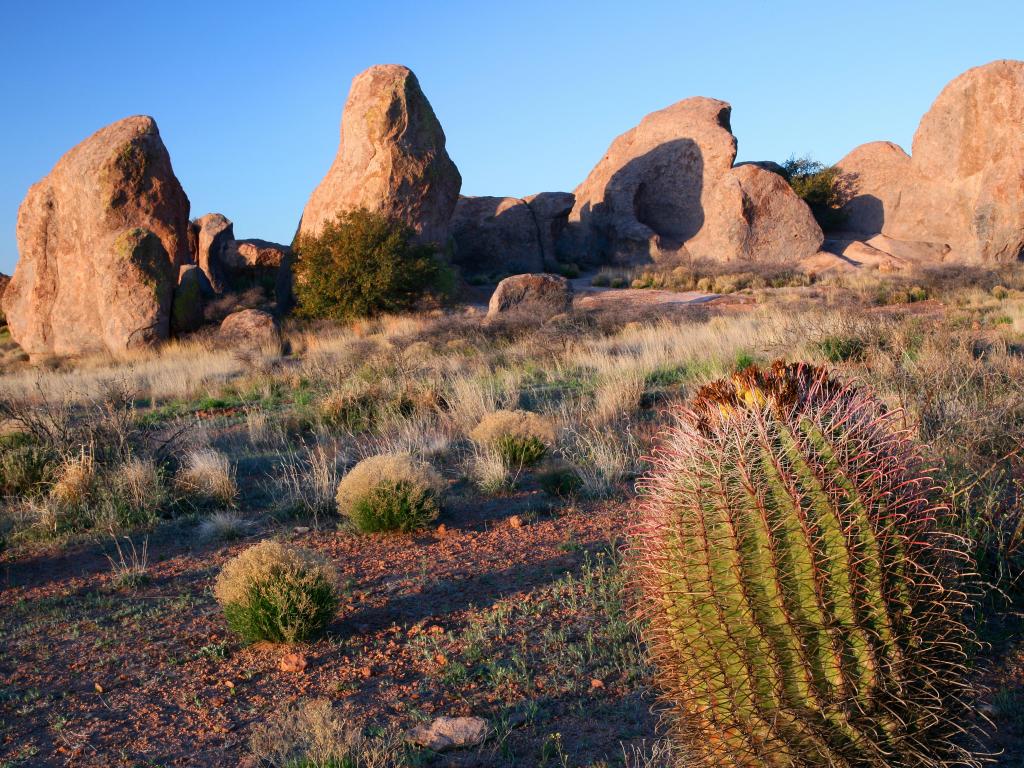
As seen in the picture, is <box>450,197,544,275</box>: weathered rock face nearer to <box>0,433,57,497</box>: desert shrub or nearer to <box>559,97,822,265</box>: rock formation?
<box>559,97,822,265</box>: rock formation

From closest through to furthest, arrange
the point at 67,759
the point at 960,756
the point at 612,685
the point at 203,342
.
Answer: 1. the point at 960,756
2. the point at 67,759
3. the point at 612,685
4. the point at 203,342

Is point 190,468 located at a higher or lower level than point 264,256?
lower

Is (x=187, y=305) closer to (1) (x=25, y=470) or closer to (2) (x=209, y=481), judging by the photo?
(1) (x=25, y=470)

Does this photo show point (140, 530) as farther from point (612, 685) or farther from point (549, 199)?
point (549, 199)

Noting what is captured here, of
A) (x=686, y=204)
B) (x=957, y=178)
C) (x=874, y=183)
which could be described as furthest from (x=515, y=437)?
(x=874, y=183)

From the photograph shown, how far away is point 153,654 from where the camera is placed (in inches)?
173

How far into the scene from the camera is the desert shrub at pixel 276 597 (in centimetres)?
431

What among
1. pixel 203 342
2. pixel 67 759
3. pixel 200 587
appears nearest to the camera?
pixel 67 759

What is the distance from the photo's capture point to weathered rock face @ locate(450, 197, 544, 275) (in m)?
30.3

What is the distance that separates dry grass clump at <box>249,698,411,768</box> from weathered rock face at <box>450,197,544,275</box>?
2705 cm

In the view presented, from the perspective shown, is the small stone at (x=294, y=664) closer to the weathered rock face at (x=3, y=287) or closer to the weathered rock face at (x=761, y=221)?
the weathered rock face at (x=761, y=221)

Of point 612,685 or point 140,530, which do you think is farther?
point 140,530

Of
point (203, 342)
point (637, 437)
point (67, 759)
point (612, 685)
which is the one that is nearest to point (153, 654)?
point (67, 759)

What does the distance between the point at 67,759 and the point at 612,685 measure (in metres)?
2.30
